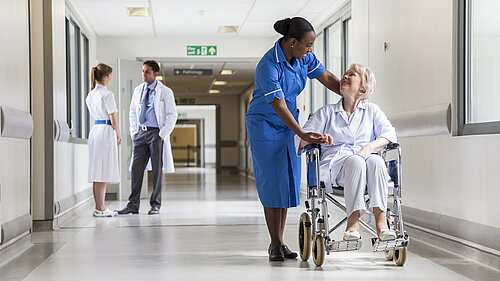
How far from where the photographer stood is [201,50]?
10.6 metres

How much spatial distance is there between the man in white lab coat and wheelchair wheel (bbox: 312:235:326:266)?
12.3 feet

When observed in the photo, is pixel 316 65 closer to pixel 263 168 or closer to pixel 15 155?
pixel 263 168

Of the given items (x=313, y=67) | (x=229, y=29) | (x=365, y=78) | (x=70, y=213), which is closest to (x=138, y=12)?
(x=229, y=29)

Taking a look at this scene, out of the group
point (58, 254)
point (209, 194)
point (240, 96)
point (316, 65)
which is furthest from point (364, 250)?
point (240, 96)

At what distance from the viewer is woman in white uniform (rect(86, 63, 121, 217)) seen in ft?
22.4

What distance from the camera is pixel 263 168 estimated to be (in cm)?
389

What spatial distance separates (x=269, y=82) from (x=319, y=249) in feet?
3.14

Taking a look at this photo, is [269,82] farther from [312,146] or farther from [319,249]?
[319,249]

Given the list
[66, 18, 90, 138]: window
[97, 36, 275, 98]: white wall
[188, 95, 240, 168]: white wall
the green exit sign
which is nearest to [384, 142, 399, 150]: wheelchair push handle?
[66, 18, 90, 138]: window

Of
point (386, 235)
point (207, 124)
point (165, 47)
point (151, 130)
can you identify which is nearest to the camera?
point (386, 235)

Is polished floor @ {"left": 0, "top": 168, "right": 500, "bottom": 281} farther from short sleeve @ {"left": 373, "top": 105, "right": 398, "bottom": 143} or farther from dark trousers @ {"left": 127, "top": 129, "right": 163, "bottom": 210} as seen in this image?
dark trousers @ {"left": 127, "top": 129, "right": 163, "bottom": 210}

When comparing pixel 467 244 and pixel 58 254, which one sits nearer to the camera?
pixel 467 244

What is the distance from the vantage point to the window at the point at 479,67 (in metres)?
3.93

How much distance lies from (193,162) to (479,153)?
3485cm
